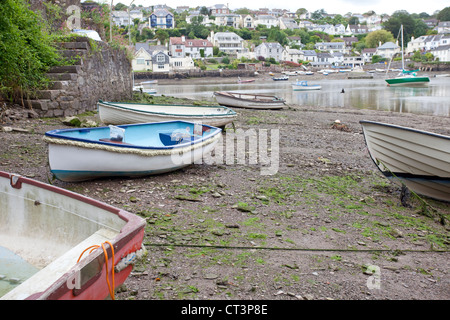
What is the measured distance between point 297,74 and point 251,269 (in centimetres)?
9253

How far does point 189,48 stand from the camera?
109 m

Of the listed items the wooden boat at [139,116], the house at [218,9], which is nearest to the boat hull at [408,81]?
the wooden boat at [139,116]

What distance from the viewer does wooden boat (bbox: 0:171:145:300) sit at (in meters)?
2.65

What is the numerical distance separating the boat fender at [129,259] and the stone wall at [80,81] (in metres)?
10.2

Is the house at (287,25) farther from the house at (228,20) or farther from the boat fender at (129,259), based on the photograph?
the boat fender at (129,259)

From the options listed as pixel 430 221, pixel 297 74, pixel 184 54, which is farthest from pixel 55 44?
pixel 184 54

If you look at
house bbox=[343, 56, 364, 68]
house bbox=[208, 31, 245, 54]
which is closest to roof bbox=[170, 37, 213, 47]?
house bbox=[208, 31, 245, 54]

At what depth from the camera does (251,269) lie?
14.0ft

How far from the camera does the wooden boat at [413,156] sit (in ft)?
22.6

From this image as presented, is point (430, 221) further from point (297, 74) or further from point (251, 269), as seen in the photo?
point (297, 74)

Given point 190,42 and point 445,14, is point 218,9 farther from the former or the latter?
point 445,14

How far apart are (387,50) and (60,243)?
435ft

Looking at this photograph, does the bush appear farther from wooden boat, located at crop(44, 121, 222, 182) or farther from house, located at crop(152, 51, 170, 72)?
house, located at crop(152, 51, 170, 72)

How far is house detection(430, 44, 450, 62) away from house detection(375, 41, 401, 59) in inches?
454
